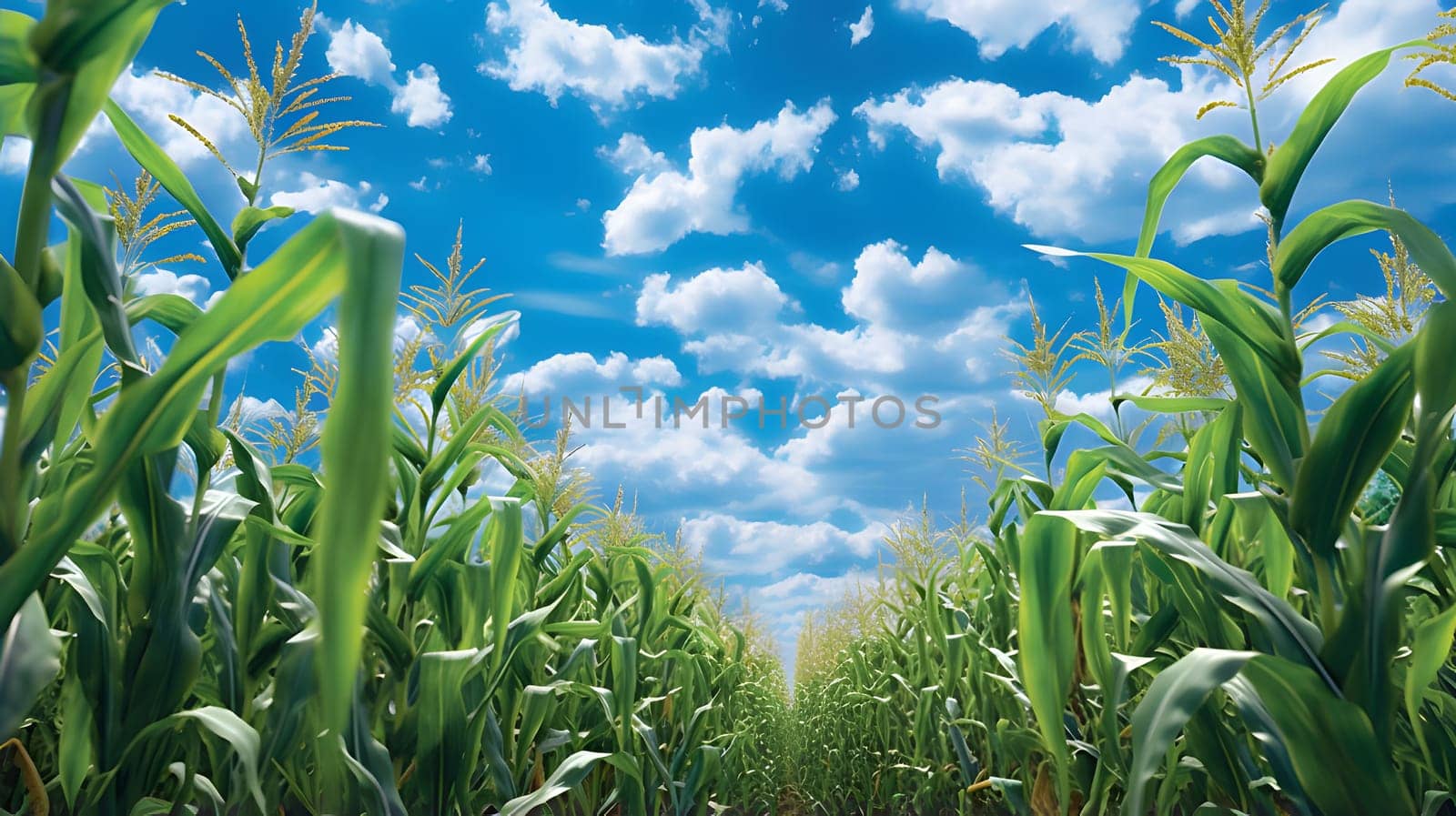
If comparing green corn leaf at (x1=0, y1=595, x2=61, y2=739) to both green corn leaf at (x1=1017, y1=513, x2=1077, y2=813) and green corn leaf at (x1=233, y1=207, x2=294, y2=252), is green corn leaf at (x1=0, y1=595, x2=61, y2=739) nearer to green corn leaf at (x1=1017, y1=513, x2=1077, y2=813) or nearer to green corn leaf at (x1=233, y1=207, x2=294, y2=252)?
green corn leaf at (x1=233, y1=207, x2=294, y2=252)

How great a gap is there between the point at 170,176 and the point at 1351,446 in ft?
4.75

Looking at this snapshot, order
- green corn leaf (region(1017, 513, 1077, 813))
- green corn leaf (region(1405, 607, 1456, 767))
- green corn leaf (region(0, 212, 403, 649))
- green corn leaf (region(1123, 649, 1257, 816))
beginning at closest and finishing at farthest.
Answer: green corn leaf (region(0, 212, 403, 649)) → green corn leaf (region(1123, 649, 1257, 816)) → green corn leaf (region(1405, 607, 1456, 767)) → green corn leaf (region(1017, 513, 1077, 813))

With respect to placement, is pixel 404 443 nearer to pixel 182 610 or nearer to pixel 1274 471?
pixel 182 610

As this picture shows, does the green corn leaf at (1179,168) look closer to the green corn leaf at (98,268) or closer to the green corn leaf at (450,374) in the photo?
the green corn leaf at (450,374)

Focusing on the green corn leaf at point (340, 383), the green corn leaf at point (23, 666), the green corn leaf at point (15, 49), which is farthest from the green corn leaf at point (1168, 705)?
the green corn leaf at point (15, 49)

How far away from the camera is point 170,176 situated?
1.01 metres

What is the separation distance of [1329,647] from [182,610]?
4.34ft

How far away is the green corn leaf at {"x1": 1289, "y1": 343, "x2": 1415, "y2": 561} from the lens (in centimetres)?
85

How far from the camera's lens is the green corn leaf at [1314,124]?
952mm

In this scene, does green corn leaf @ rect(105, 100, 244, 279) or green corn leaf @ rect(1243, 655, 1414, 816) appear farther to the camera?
green corn leaf @ rect(105, 100, 244, 279)

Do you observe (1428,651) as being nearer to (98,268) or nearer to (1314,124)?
(1314,124)

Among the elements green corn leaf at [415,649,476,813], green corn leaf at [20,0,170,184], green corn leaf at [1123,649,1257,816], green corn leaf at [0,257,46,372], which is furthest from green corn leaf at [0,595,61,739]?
green corn leaf at [1123,649,1257,816]

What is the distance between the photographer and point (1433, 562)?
1257mm

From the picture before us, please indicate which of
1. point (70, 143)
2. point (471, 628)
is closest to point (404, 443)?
point (471, 628)
